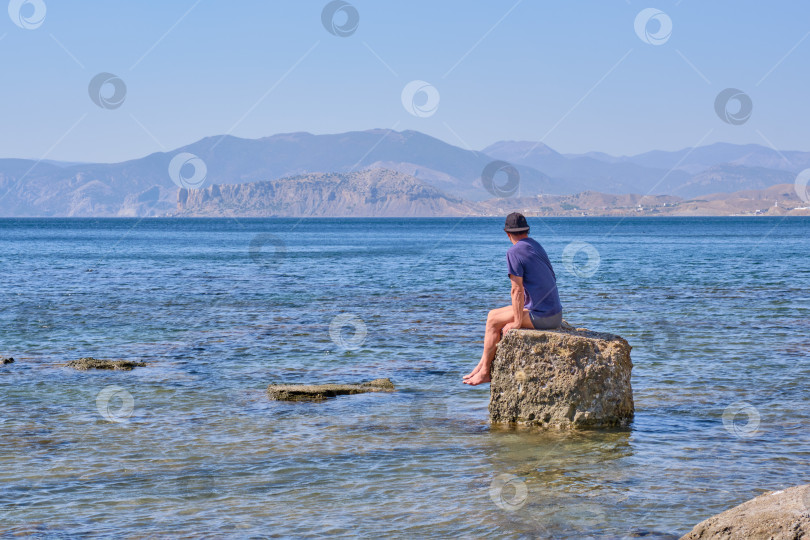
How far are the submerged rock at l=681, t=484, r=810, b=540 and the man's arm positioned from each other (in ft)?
15.6

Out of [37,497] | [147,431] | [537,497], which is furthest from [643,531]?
[147,431]

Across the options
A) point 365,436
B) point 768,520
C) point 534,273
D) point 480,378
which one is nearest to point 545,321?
point 534,273

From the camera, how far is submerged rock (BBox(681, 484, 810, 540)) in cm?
538

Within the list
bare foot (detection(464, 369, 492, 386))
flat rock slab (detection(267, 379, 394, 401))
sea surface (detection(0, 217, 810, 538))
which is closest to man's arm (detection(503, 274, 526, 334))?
bare foot (detection(464, 369, 492, 386))

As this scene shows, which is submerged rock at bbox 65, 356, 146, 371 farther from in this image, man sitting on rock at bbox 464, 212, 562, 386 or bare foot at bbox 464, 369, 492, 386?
man sitting on rock at bbox 464, 212, 562, 386

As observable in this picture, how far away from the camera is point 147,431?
1049cm

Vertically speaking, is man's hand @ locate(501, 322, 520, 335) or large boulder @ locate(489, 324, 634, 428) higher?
man's hand @ locate(501, 322, 520, 335)

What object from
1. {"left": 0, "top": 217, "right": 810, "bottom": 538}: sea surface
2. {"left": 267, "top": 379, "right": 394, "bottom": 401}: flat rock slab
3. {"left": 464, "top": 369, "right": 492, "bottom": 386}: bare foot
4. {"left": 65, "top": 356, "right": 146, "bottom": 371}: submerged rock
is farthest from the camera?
{"left": 65, "top": 356, "right": 146, "bottom": 371}: submerged rock

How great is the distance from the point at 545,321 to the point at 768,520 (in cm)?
530

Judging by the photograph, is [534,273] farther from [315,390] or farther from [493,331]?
[315,390]

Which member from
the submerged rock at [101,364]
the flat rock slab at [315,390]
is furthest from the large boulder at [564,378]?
the submerged rock at [101,364]

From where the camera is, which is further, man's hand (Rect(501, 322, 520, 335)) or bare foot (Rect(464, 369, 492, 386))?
bare foot (Rect(464, 369, 492, 386))

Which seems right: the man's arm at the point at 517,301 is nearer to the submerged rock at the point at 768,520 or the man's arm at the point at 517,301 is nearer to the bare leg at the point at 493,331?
the bare leg at the point at 493,331

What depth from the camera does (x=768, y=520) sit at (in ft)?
18.1
